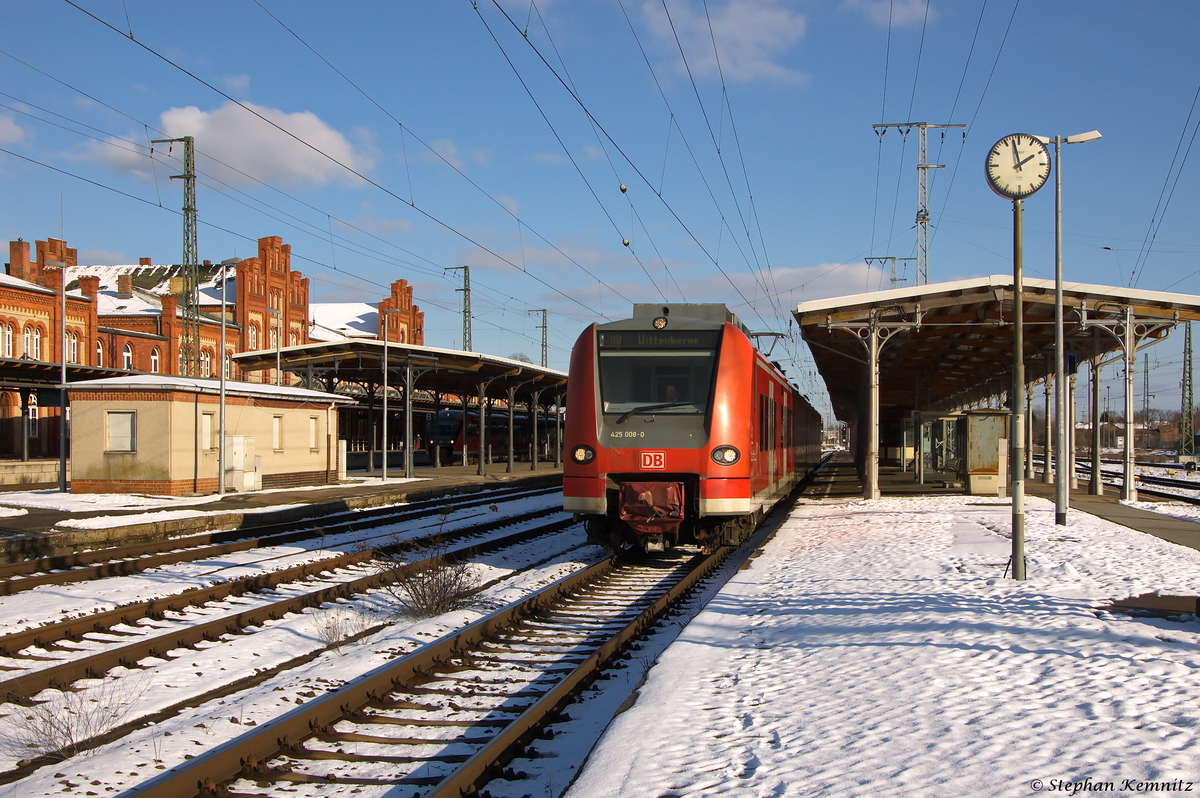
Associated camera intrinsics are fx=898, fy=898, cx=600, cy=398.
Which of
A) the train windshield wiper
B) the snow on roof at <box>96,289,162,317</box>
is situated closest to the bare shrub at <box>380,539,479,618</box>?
the train windshield wiper

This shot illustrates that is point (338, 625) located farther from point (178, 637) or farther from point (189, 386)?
point (189, 386)

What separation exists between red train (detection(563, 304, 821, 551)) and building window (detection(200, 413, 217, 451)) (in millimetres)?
14456

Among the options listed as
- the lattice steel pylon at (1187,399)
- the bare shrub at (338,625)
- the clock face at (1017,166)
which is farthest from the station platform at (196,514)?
the lattice steel pylon at (1187,399)

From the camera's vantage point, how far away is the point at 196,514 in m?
16.5

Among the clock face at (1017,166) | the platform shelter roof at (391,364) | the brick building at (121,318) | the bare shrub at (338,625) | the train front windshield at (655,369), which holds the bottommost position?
the bare shrub at (338,625)

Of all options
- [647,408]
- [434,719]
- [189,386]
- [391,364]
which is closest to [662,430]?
[647,408]

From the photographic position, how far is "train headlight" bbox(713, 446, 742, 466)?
34.3ft

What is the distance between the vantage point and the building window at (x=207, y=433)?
2214 cm

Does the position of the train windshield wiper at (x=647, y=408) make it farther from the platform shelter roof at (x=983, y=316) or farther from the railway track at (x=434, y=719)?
the platform shelter roof at (x=983, y=316)

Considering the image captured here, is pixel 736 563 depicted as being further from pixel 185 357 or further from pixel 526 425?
pixel 526 425

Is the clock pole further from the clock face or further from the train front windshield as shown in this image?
the train front windshield

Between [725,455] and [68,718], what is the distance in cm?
701

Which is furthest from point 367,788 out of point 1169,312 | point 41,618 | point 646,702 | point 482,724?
point 1169,312

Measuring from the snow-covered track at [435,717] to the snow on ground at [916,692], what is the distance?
Result: 475 millimetres
